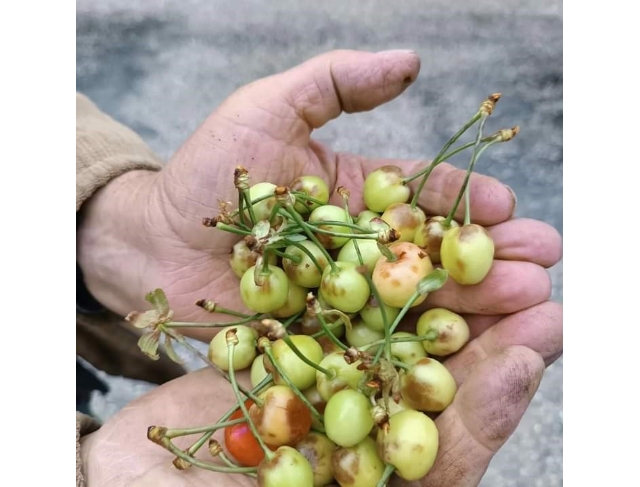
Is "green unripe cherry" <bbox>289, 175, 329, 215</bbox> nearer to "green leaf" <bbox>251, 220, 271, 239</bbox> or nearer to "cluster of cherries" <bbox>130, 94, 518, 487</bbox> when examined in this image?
"cluster of cherries" <bbox>130, 94, 518, 487</bbox>

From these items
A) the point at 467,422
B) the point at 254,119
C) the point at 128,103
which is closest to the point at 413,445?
the point at 467,422

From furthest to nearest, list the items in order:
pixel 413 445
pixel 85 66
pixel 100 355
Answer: pixel 85 66
pixel 100 355
pixel 413 445

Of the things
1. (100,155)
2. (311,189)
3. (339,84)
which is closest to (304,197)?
(311,189)

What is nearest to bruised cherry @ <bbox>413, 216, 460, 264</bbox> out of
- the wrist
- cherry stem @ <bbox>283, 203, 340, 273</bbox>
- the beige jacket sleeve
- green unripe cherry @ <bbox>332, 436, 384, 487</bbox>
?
cherry stem @ <bbox>283, 203, 340, 273</bbox>

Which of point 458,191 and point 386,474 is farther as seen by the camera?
point 458,191

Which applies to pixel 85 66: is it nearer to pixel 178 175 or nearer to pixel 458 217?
pixel 178 175

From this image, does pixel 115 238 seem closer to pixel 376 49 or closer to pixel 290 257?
pixel 290 257

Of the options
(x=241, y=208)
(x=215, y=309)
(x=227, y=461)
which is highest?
(x=241, y=208)
